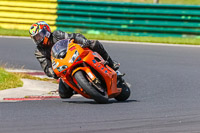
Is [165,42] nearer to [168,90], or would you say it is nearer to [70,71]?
[168,90]

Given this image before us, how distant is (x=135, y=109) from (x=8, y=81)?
13.3 feet

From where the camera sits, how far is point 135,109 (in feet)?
23.7

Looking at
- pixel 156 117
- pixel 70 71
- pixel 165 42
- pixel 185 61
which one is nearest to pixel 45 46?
pixel 70 71

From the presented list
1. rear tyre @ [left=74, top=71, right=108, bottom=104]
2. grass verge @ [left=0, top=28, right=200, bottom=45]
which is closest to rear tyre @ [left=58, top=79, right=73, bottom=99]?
rear tyre @ [left=74, top=71, right=108, bottom=104]

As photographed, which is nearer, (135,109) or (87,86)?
(135,109)

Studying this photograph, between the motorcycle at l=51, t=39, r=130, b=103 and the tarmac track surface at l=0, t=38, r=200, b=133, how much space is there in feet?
0.73

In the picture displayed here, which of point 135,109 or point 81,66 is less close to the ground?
point 81,66

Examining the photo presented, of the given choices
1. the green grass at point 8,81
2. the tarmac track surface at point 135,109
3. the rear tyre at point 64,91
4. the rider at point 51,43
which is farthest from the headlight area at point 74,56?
the green grass at point 8,81

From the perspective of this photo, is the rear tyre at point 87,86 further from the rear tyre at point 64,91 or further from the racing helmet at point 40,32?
the racing helmet at point 40,32

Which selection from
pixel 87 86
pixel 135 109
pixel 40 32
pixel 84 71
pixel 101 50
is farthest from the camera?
pixel 40 32

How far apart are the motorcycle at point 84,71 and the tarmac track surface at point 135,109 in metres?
0.22

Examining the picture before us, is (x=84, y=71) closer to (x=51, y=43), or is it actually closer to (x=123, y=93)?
(x=123, y=93)

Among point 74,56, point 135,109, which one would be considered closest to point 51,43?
point 74,56

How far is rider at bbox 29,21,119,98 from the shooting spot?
822cm
